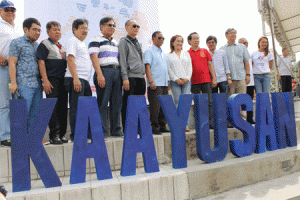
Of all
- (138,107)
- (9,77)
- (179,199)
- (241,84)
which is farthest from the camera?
(241,84)

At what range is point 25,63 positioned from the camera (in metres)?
2.64

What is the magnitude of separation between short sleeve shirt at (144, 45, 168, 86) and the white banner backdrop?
1525 mm

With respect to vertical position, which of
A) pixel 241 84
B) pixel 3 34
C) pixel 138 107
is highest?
pixel 3 34

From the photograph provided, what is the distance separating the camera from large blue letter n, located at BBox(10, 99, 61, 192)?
2111 mm

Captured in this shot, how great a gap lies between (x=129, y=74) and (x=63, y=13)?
6.62 ft

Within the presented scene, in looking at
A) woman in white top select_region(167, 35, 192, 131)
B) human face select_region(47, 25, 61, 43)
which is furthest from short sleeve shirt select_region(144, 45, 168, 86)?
human face select_region(47, 25, 61, 43)

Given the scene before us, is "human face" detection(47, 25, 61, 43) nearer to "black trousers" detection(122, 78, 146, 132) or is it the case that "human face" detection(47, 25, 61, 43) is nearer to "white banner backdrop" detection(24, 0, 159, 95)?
"black trousers" detection(122, 78, 146, 132)

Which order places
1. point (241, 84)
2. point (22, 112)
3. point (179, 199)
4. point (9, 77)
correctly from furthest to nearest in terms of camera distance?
point (241, 84), point (9, 77), point (179, 199), point (22, 112)

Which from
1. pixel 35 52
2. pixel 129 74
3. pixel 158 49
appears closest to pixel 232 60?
pixel 158 49

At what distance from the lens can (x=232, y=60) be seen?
3984mm

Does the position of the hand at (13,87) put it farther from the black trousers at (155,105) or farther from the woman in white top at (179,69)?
the woman in white top at (179,69)

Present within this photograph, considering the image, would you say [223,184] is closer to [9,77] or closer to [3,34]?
[9,77]

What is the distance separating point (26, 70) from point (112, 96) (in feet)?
3.33

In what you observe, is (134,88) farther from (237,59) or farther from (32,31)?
(237,59)
